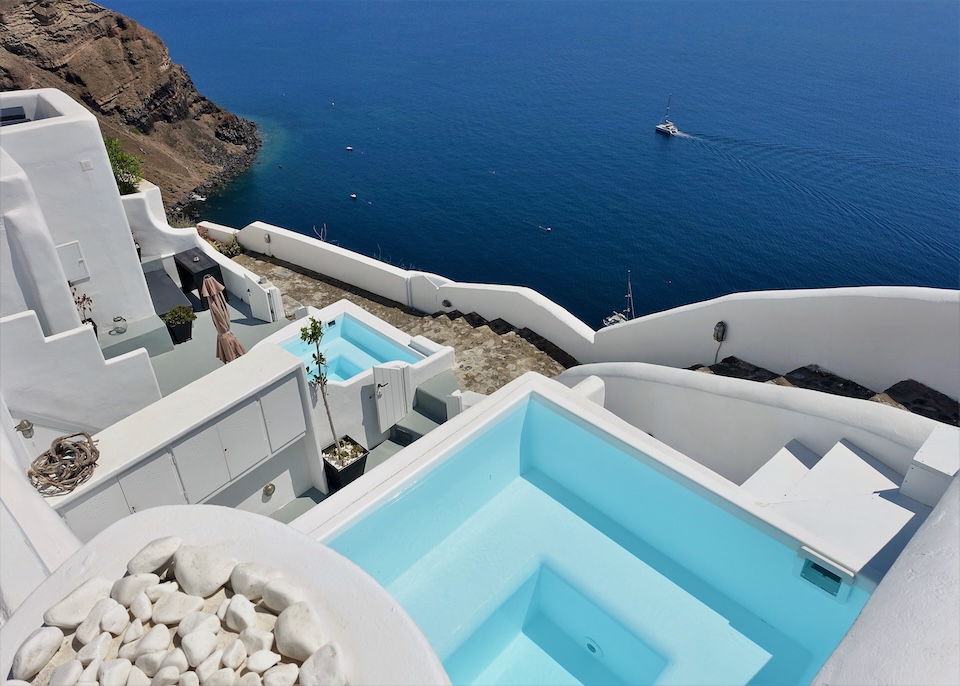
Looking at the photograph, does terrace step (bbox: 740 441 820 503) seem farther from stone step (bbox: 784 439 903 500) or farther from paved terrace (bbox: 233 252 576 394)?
paved terrace (bbox: 233 252 576 394)

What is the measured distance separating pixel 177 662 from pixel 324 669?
63 cm

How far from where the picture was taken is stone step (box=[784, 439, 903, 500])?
6.41 m

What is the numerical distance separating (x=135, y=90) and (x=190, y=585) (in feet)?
151

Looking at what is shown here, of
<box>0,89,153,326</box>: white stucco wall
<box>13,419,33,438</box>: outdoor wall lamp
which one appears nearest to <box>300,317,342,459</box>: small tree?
<box>0,89,153,326</box>: white stucco wall

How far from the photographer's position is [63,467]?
654cm

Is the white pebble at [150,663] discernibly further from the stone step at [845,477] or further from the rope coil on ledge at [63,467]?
the stone step at [845,477]

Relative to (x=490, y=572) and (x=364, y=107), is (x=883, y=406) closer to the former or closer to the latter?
(x=490, y=572)

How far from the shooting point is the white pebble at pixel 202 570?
9.76ft

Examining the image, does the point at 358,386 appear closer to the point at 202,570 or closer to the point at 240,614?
the point at 202,570

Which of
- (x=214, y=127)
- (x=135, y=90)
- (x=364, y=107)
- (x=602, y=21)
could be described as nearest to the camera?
(x=135, y=90)

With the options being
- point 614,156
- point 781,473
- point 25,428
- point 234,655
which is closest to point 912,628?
point 234,655

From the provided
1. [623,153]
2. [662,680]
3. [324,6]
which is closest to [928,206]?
[623,153]

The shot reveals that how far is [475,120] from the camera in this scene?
186ft

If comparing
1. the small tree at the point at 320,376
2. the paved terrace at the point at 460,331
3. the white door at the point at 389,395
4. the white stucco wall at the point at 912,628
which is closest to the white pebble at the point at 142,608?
the white stucco wall at the point at 912,628
